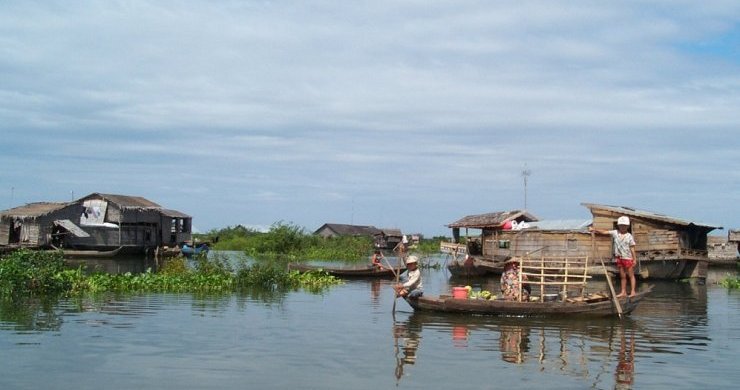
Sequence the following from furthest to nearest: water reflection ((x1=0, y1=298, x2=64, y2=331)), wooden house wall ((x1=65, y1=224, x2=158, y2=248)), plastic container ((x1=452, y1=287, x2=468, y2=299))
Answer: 1. wooden house wall ((x1=65, y1=224, x2=158, y2=248))
2. plastic container ((x1=452, y1=287, x2=468, y2=299))
3. water reflection ((x1=0, y1=298, x2=64, y2=331))

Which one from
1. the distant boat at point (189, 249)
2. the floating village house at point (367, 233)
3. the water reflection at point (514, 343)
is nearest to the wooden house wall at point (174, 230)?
the distant boat at point (189, 249)

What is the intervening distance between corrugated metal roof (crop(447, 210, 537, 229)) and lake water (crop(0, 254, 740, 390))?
50.6 ft

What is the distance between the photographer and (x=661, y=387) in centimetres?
904

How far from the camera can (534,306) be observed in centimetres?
1448

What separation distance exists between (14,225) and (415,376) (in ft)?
122

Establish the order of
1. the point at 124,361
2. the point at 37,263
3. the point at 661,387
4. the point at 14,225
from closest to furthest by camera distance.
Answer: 1. the point at 661,387
2. the point at 124,361
3. the point at 37,263
4. the point at 14,225

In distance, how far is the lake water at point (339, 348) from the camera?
9242 mm

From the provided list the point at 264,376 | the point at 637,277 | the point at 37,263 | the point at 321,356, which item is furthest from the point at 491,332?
the point at 637,277

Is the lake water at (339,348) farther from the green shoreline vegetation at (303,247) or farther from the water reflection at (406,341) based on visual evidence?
the green shoreline vegetation at (303,247)

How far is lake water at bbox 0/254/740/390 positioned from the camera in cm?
924

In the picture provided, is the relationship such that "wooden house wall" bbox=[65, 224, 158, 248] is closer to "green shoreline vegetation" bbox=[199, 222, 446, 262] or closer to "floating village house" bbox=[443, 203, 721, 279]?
"green shoreline vegetation" bbox=[199, 222, 446, 262]

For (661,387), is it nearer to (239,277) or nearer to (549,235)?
(239,277)

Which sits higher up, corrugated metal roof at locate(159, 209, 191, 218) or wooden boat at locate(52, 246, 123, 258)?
corrugated metal roof at locate(159, 209, 191, 218)

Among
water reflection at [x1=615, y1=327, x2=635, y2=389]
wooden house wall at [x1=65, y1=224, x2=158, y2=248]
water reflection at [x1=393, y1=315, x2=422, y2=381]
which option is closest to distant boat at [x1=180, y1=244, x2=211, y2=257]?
wooden house wall at [x1=65, y1=224, x2=158, y2=248]
